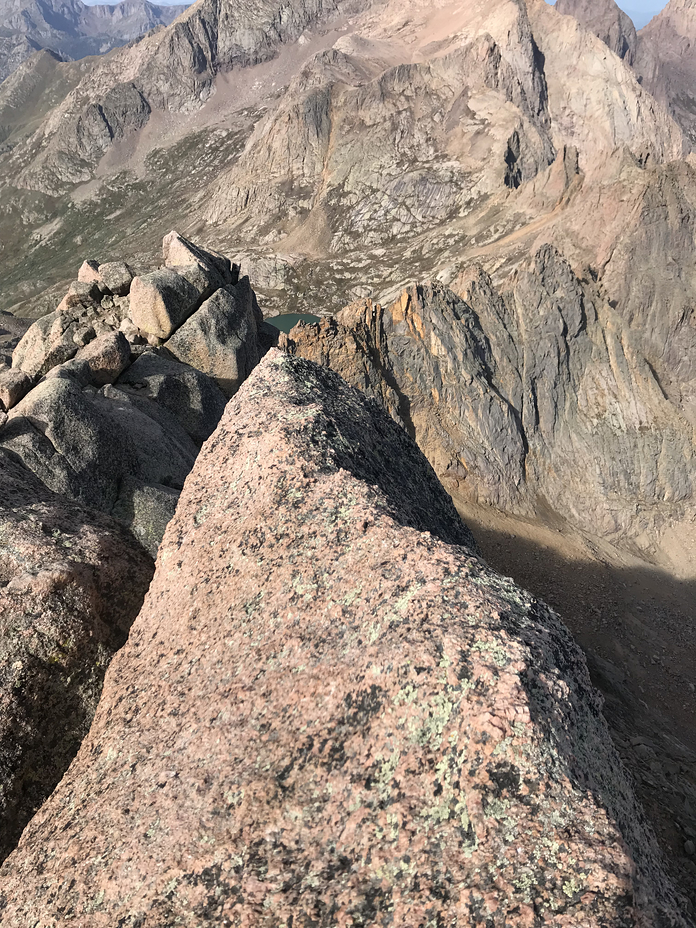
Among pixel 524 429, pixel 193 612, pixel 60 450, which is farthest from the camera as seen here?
pixel 524 429

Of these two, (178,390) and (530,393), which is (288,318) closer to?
(530,393)

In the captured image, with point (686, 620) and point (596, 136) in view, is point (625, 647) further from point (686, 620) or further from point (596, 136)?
point (596, 136)

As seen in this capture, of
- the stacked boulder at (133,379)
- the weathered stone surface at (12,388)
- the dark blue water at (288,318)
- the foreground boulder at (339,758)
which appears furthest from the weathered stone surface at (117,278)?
the dark blue water at (288,318)

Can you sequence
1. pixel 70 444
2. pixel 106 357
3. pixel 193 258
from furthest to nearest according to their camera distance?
1. pixel 193 258
2. pixel 106 357
3. pixel 70 444

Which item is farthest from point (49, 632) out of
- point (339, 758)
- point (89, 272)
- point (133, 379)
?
point (89, 272)

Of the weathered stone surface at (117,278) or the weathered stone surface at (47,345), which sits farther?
the weathered stone surface at (117,278)

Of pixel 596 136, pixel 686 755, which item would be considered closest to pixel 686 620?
pixel 686 755

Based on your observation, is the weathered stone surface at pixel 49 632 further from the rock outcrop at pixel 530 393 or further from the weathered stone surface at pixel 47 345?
the rock outcrop at pixel 530 393
